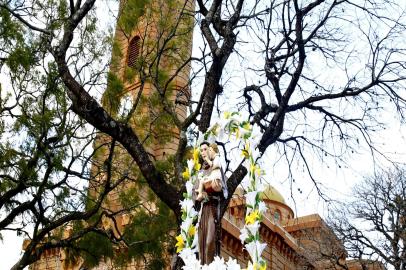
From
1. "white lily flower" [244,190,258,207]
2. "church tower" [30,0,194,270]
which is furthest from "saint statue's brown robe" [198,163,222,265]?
"church tower" [30,0,194,270]

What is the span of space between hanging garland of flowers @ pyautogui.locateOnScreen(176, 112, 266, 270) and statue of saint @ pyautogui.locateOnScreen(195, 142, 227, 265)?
17 cm

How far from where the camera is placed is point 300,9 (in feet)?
40.5

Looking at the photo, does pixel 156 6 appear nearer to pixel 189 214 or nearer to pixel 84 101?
pixel 84 101

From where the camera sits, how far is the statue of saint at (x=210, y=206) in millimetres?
6848

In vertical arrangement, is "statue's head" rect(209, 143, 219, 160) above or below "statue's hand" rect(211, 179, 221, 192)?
above

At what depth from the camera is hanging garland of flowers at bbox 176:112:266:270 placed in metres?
6.51

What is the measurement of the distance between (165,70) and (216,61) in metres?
4.01

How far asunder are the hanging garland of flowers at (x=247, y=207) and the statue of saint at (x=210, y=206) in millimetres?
165

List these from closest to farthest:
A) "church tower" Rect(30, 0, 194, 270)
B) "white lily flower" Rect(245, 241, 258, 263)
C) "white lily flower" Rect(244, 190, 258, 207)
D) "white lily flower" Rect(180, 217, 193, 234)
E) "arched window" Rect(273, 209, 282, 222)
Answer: "white lily flower" Rect(245, 241, 258, 263) → "white lily flower" Rect(244, 190, 258, 207) → "white lily flower" Rect(180, 217, 193, 234) → "church tower" Rect(30, 0, 194, 270) → "arched window" Rect(273, 209, 282, 222)

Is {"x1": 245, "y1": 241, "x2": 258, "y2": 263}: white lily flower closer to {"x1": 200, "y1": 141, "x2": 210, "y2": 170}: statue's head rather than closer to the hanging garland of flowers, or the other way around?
the hanging garland of flowers

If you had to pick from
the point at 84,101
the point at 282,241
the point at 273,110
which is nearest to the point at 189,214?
the point at 84,101

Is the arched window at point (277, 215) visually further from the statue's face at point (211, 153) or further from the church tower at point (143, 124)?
the statue's face at point (211, 153)

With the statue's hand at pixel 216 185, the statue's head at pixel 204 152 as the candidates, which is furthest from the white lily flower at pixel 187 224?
the statue's head at pixel 204 152

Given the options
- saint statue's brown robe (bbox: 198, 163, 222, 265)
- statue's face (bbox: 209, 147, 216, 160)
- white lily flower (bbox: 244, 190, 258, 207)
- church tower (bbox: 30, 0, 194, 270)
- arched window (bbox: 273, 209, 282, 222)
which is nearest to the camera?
saint statue's brown robe (bbox: 198, 163, 222, 265)
